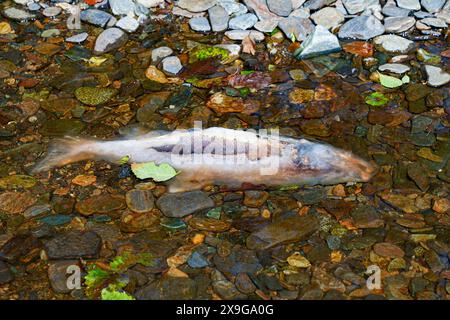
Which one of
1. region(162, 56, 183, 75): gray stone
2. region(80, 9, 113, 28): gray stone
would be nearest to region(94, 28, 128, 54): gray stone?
region(80, 9, 113, 28): gray stone

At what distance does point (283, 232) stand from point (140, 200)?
110cm

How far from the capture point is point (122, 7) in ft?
22.5

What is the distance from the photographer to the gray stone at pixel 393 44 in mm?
6309

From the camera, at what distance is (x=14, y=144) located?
5.09 m

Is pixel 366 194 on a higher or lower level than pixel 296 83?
lower

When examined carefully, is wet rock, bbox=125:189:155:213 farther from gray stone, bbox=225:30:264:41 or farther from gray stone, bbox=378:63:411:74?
gray stone, bbox=378:63:411:74

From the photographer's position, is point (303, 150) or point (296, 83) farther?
point (296, 83)

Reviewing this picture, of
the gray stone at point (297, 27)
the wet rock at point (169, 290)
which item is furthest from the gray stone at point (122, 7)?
the wet rock at point (169, 290)

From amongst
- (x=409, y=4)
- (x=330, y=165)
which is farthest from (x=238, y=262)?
(x=409, y=4)

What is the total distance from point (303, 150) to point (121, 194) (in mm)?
1514

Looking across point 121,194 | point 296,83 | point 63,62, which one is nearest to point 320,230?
point 121,194

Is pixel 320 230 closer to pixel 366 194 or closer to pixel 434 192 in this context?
pixel 366 194

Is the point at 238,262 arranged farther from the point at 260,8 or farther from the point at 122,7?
the point at 122,7

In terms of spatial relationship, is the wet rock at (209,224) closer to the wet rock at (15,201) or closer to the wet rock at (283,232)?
the wet rock at (283,232)
